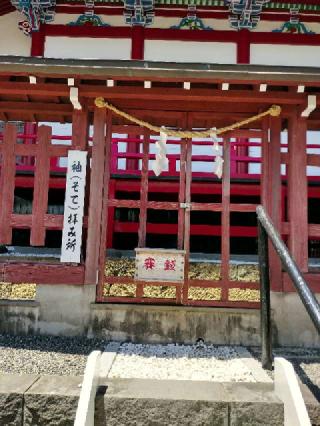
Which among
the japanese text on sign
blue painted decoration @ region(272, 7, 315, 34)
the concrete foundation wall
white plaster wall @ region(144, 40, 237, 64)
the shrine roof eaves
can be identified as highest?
blue painted decoration @ region(272, 7, 315, 34)

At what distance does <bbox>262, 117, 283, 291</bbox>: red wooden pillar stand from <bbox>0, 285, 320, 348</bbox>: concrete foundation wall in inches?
35.5

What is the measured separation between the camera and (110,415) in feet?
9.40

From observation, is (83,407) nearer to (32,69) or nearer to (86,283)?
(86,283)

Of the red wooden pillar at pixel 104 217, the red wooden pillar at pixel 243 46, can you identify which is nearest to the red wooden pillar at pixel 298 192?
the red wooden pillar at pixel 104 217

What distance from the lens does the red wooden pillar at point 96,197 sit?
5.30m

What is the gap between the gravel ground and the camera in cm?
371

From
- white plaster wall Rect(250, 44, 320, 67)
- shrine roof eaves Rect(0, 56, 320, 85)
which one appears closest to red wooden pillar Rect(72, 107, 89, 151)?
shrine roof eaves Rect(0, 56, 320, 85)

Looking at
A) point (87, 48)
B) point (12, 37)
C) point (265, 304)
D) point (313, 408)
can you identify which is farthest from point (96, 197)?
point (12, 37)

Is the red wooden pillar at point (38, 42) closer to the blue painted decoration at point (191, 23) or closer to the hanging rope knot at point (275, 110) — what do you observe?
the blue painted decoration at point (191, 23)

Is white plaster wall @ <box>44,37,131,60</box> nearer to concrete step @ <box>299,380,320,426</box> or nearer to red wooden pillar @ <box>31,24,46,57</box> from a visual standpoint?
red wooden pillar @ <box>31,24,46,57</box>

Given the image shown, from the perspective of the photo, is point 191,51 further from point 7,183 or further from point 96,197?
point 7,183

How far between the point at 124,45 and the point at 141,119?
3.01m

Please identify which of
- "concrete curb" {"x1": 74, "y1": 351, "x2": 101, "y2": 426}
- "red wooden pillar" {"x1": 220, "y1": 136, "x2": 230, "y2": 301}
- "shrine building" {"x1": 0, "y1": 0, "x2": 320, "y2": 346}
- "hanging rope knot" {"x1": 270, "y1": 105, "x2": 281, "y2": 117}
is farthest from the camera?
"hanging rope knot" {"x1": 270, "y1": 105, "x2": 281, "y2": 117}

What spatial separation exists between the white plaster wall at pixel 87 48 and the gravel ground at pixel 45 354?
5.83 m
